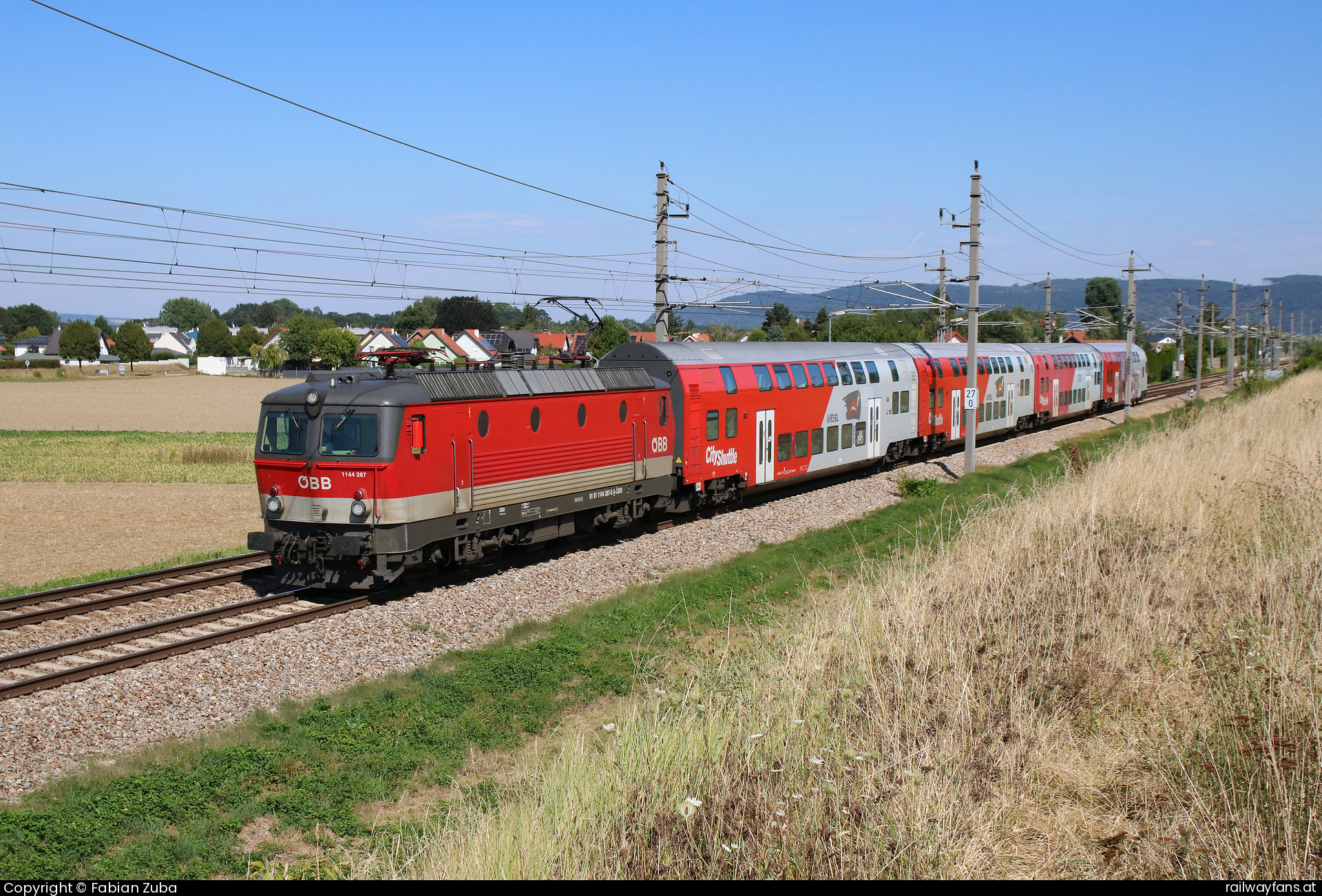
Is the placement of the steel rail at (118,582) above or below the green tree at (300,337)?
below

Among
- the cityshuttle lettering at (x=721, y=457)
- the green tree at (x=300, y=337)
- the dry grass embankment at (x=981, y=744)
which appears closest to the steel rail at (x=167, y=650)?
Answer: the dry grass embankment at (x=981, y=744)

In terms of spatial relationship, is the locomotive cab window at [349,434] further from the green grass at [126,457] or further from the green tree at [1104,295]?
the green tree at [1104,295]

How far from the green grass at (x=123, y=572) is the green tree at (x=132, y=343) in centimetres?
12420

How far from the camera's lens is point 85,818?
7762 mm

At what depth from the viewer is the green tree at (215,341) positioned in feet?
459

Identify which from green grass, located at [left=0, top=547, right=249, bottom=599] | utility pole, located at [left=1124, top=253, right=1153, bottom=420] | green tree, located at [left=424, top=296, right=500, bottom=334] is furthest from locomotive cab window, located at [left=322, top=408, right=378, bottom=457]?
green tree, located at [left=424, top=296, right=500, bottom=334]

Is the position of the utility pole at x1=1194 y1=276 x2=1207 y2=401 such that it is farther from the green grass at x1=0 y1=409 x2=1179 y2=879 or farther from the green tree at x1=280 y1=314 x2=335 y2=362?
the green tree at x1=280 y1=314 x2=335 y2=362

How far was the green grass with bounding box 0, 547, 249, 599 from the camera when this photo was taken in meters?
Result: 15.8

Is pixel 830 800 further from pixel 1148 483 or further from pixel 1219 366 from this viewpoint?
pixel 1219 366

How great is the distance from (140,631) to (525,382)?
23.3ft

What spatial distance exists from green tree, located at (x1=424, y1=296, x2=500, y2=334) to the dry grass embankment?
99.8m

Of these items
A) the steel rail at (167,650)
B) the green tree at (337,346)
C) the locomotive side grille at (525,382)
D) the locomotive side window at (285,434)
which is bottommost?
the steel rail at (167,650)

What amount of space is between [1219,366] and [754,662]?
114 metres

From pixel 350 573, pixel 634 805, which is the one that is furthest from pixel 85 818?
pixel 350 573
